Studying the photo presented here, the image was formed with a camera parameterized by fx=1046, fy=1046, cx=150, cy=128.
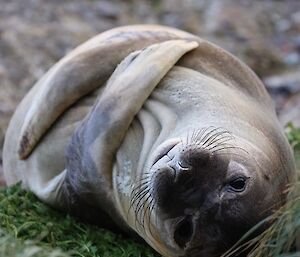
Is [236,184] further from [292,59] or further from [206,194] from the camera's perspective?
[292,59]

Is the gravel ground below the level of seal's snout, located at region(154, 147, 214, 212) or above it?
below

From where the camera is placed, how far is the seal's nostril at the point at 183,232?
4410 mm

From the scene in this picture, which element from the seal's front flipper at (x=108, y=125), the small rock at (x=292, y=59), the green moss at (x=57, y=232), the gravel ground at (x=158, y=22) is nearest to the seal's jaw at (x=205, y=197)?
the green moss at (x=57, y=232)

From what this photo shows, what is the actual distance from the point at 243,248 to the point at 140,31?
6.36ft

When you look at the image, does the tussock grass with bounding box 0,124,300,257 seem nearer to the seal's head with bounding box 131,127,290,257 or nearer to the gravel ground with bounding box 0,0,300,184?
the seal's head with bounding box 131,127,290,257

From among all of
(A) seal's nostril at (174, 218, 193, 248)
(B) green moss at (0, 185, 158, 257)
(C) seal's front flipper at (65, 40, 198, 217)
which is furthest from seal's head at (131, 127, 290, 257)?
(C) seal's front flipper at (65, 40, 198, 217)

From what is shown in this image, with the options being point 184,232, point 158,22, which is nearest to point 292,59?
point 158,22

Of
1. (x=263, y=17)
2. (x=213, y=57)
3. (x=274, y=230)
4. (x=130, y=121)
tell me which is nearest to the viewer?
(x=274, y=230)

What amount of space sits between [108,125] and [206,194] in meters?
0.96

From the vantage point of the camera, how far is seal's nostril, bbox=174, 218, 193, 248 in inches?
174

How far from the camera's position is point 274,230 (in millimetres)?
4223

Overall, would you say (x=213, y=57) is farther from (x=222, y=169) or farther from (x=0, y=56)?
(x=0, y=56)

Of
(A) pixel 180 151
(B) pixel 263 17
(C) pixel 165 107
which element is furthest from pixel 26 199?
(B) pixel 263 17

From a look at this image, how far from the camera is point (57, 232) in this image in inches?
204
